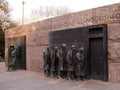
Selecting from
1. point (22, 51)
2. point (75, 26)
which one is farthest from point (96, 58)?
point (22, 51)

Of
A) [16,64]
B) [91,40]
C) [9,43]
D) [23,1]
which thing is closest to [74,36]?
[91,40]

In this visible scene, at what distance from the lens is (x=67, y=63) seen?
1214 centimetres

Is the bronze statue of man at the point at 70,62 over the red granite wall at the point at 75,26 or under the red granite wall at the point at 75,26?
under

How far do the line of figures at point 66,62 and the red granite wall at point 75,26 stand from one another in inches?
51.7

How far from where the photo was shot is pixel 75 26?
13.2 m

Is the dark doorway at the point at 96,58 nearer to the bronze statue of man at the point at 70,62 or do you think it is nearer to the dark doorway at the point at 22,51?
the bronze statue of man at the point at 70,62

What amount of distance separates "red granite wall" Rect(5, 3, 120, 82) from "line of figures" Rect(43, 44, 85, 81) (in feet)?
4.31

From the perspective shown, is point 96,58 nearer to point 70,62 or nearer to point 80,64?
point 80,64

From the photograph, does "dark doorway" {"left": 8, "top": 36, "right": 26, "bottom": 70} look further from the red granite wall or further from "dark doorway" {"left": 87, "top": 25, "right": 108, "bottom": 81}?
"dark doorway" {"left": 87, "top": 25, "right": 108, "bottom": 81}

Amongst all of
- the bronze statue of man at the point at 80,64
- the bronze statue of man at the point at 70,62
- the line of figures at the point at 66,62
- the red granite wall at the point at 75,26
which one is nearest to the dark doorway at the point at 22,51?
the red granite wall at the point at 75,26

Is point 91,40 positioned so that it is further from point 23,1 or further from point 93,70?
point 23,1

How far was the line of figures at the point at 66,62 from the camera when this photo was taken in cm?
1160

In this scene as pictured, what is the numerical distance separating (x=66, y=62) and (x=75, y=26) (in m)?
2.08

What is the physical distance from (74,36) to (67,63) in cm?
161
